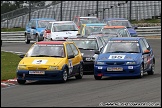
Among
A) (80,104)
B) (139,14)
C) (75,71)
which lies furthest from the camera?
(139,14)

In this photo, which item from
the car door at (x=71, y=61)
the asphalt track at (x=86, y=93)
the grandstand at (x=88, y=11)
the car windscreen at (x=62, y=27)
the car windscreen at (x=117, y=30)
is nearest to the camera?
the asphalt track at (x=86, y=93)

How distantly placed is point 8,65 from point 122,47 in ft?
20.3

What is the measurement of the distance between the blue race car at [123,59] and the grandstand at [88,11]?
28.8 m

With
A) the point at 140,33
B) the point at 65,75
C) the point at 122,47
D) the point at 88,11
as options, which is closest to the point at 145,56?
the point at 122,47

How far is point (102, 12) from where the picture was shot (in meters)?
58.4

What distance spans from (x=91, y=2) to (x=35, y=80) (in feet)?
144

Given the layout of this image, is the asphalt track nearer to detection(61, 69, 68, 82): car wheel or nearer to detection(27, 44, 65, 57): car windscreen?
detection(61, 69, 68, 82): car wheel

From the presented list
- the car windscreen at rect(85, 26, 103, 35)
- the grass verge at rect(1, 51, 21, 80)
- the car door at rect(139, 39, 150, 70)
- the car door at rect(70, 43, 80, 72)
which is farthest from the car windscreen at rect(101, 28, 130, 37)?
the car door at rect(70, 43, 80, 72)

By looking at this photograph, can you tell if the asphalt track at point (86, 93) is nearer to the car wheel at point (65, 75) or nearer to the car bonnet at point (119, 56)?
the car wheel at point (65, 75)

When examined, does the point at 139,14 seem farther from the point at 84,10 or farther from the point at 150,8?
the point at 84,10

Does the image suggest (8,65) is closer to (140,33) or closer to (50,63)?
(50,63)

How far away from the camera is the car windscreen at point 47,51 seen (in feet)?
62.8

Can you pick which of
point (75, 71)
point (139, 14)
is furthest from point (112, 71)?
point (139, 14)

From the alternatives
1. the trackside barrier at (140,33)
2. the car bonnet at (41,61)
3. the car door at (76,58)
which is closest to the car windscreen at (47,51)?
the car bonnet at (41,61)
